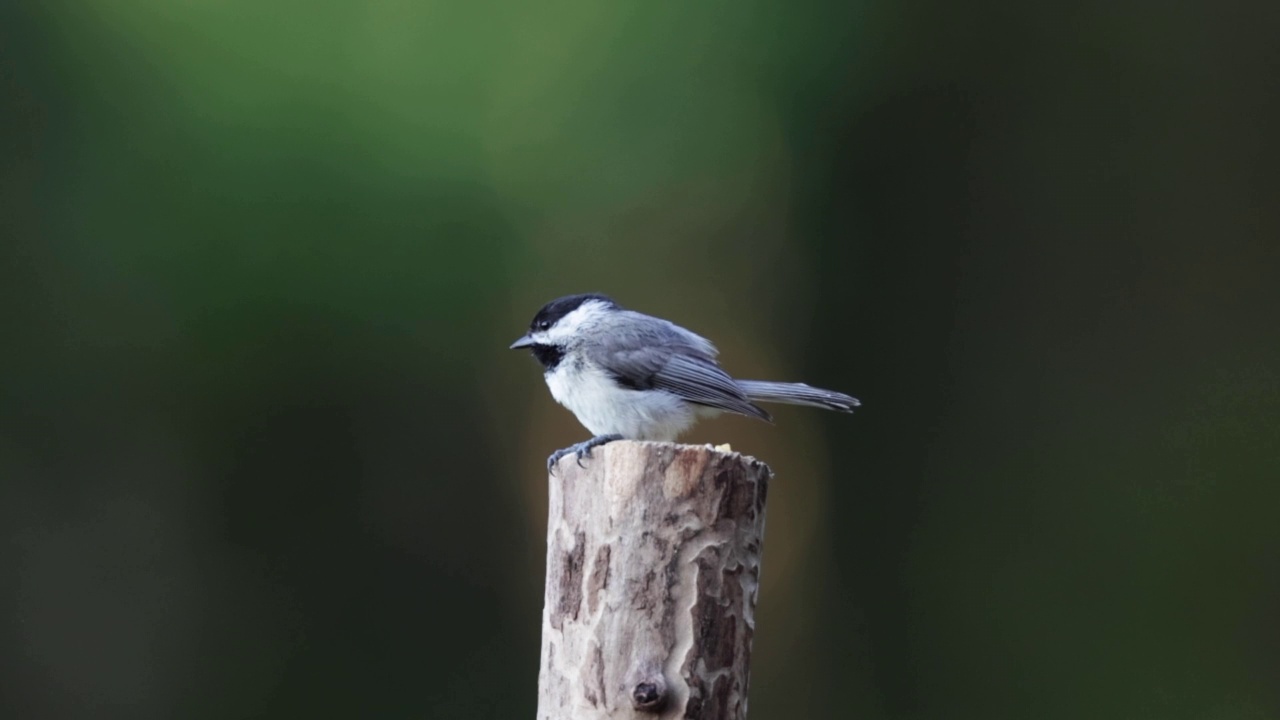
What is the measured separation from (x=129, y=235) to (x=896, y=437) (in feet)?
13.0

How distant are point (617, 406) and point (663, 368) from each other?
0.61 feet

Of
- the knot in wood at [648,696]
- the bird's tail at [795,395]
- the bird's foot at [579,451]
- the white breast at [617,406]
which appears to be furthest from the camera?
the bird's tail at [795,395]

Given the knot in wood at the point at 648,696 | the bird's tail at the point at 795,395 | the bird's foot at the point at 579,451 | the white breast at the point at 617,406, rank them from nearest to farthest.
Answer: the knot in wood at the point at 648,696 → the bird's foot at the point at 579,451 → the white breast at the point at 617,406 → the bird's tail at the point at 795,395

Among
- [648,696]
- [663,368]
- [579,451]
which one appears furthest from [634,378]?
[648,696]

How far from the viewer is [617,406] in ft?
11.5

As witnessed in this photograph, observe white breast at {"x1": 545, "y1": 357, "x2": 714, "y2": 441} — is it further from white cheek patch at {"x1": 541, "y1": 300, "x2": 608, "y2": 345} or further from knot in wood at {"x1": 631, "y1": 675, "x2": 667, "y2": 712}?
knot in wood at {"x1": 631, "y1": 675, "x2": 667, "y2": 712}

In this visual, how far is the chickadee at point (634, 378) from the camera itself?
11.5 feet

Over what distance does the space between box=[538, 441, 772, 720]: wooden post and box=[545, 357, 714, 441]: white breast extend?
1032mm

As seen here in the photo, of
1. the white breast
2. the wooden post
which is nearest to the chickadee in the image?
the white breast

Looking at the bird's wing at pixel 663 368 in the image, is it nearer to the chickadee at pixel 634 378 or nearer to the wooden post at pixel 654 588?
the chickadee at pixel 634 378

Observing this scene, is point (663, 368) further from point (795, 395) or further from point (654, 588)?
point (654, 588)

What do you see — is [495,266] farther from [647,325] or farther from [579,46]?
[647,325]

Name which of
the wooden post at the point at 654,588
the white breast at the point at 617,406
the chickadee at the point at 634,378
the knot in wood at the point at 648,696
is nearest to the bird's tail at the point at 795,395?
the chickadee at the point at 634,378

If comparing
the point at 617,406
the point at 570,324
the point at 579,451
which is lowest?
the point at 579,451
